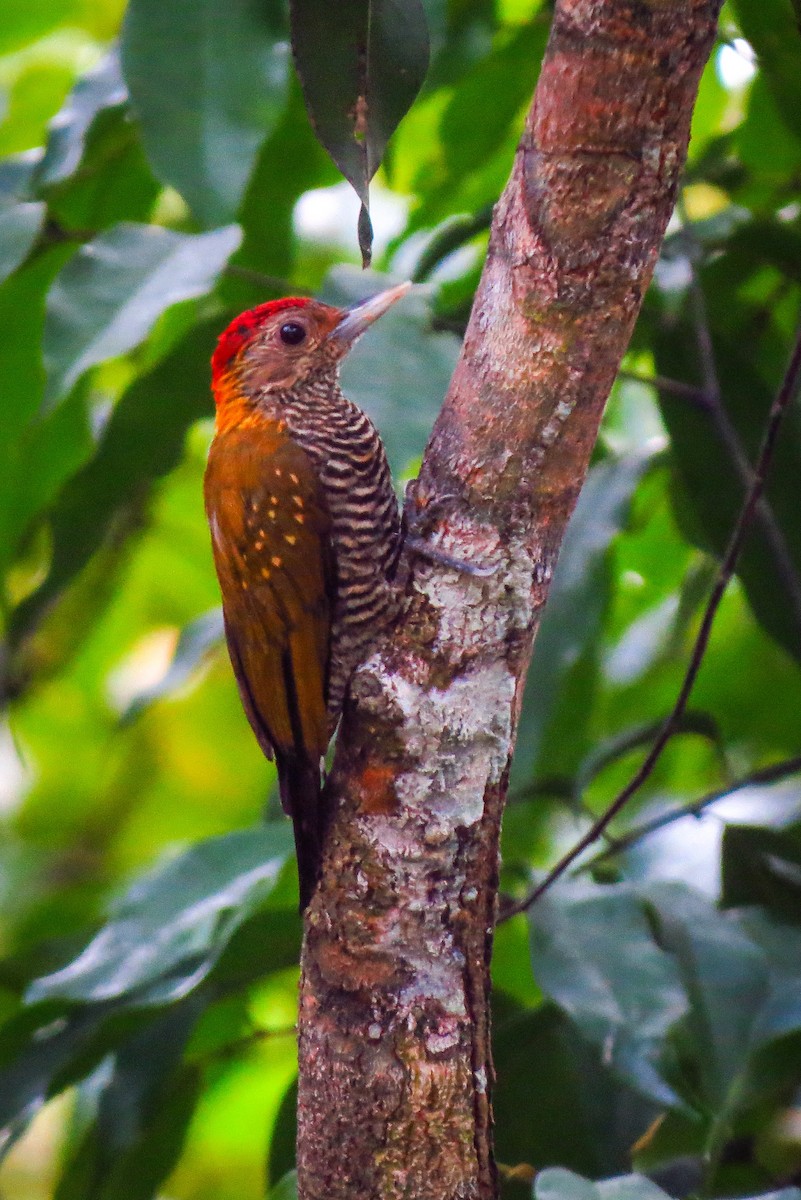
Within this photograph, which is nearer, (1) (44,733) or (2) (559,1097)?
(2) (559,1097)

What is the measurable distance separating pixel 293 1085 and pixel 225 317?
1.33 meters

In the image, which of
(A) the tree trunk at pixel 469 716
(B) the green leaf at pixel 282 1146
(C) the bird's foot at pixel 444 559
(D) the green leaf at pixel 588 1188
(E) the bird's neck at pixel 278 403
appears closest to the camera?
(D) the green leaf at pixel 588 1188

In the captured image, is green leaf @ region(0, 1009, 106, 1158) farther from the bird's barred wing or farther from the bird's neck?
the bird's neck

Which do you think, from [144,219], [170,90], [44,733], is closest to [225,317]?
[144,219]

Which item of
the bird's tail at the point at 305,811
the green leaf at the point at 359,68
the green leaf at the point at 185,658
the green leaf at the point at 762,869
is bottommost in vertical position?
the green leaf at the point at 762,869

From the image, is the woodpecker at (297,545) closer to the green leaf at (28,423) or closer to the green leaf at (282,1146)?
the green leaf at (28,423)

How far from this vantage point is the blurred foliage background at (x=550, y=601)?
192 cm

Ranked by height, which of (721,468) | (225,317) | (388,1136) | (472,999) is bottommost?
(388,1136)

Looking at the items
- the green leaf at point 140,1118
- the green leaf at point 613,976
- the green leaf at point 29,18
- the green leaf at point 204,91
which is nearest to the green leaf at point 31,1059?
the green leaf at point 140,1118

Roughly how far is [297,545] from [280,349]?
0.50m

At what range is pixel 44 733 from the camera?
4.50 m

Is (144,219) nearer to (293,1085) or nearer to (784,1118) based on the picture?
(293,1085)

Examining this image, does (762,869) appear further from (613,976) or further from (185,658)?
(185,658)

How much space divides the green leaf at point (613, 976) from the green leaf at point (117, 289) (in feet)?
3.23
